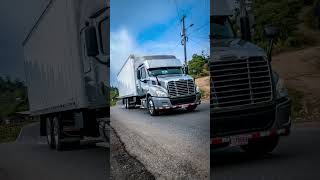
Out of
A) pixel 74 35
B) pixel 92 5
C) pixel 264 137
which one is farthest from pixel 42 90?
pixel 264 137

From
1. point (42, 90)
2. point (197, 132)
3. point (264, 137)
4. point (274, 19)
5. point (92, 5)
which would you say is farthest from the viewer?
point (274, 19)

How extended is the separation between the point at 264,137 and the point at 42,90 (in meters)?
1.83

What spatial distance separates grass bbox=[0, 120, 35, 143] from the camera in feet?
9.54

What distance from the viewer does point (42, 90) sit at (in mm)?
3117

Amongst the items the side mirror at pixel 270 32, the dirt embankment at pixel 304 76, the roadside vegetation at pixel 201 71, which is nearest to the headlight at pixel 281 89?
the dirt embankment at pixel 304 76

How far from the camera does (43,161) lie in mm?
2785

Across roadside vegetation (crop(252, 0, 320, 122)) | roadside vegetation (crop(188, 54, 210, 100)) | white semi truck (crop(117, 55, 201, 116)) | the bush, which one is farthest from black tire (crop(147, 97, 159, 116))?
roadside vegetation (crop(252, 0, 320, 122))

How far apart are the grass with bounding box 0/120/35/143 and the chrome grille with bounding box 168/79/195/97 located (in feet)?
3.50

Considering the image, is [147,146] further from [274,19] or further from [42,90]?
[274,19]

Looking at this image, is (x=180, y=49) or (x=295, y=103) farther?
(x=295, y=103)

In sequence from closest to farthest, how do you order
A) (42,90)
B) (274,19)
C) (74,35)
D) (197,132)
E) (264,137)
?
A: (197,132) < (74,35) < (42,90) < (264,137) < (274,19)

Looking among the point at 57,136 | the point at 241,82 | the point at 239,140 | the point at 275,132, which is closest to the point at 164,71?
the point at 57,136

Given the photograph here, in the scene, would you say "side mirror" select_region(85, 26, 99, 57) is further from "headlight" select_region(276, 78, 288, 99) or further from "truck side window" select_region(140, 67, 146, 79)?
"headlight" select_region(276, 78, 288, 99)

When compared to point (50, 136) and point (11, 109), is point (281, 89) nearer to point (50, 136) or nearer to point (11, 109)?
point (50, 136)
